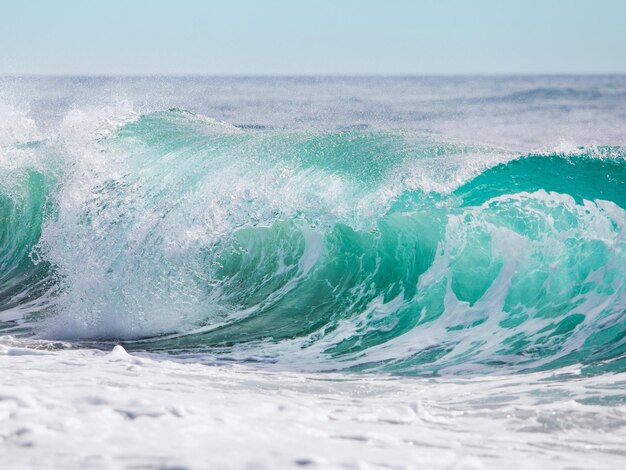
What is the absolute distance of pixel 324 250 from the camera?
6.99m

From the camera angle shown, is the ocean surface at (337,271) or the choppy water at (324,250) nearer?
the ocean surface at (337,271)

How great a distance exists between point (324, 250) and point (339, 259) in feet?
0.55

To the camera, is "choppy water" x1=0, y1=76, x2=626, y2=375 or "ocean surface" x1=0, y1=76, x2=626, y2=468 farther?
"choppy water" x1=0, y1=76, x2=626, y2=375

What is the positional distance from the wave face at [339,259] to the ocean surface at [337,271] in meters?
0.02

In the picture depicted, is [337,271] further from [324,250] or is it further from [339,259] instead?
[324,250]

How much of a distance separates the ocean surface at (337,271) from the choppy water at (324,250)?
2cm

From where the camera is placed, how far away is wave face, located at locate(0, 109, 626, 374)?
226 inches

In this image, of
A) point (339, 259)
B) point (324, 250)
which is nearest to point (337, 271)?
point (339, 259)

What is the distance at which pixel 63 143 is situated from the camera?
26.4 feet

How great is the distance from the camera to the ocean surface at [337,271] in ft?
14.3

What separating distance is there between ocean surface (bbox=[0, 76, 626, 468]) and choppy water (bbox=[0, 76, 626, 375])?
0.06 ft

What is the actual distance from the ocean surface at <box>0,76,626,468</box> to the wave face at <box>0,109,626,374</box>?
0.02m

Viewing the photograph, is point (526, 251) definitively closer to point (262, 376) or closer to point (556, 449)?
point (262, 376)

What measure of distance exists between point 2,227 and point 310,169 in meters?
3.71
